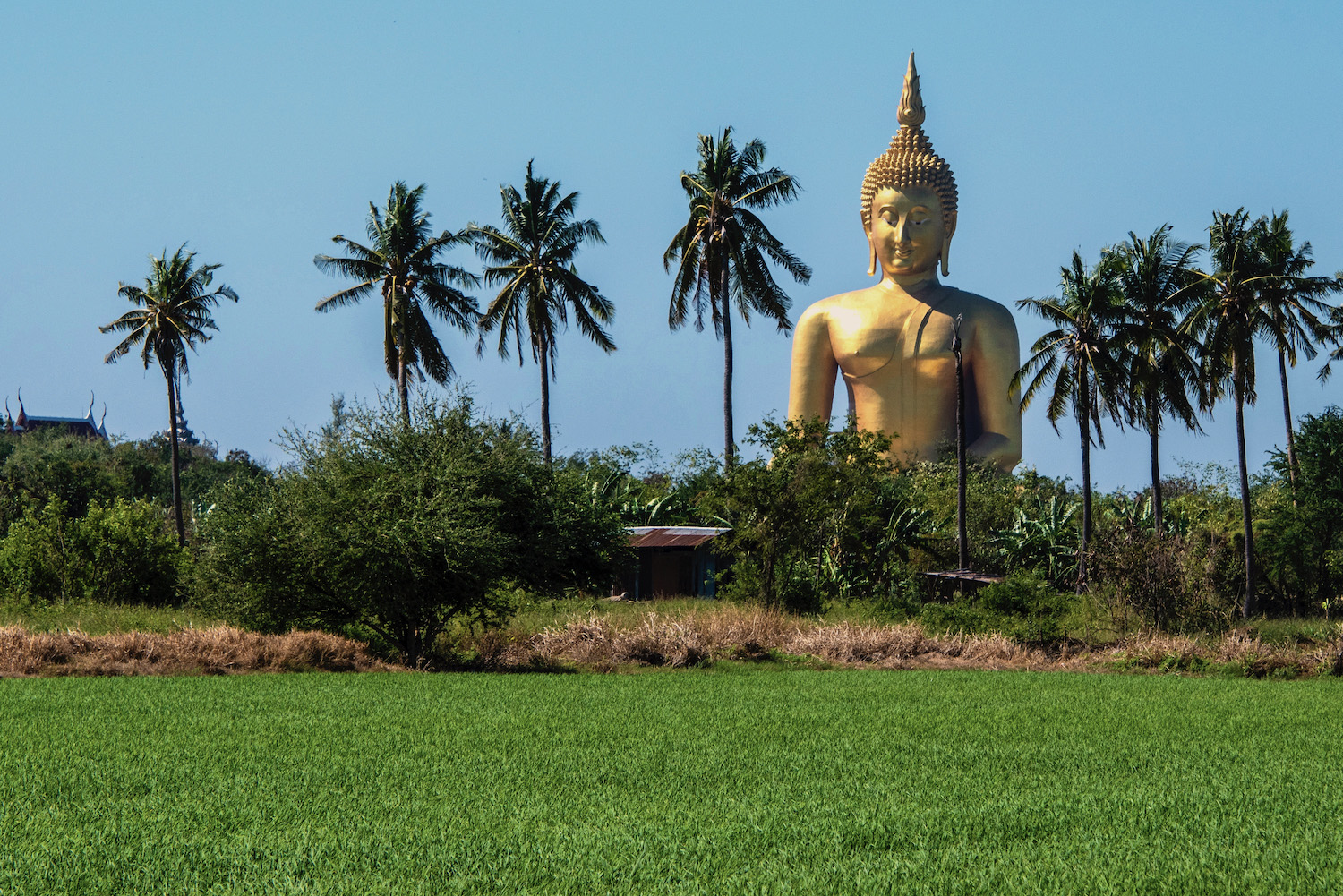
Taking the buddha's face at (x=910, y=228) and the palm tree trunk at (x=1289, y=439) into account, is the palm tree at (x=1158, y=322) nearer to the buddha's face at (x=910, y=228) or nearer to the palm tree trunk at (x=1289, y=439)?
the palm tree trunk at (x=1289, y=439)

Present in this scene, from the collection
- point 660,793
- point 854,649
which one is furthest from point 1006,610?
point 660,793

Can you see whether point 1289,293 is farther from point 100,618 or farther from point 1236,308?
point 100,618

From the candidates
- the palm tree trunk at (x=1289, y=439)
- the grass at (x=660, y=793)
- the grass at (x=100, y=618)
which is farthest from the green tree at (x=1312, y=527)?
the grass at (x=100, y=618)

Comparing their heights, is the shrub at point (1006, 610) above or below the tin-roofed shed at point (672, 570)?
below

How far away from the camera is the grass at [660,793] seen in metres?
7.84

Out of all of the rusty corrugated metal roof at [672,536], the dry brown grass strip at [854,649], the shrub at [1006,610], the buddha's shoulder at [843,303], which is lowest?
the dry brown grass strip at [854,649]

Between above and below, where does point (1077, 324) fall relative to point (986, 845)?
above

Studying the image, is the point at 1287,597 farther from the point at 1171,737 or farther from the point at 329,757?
the point at 329,757

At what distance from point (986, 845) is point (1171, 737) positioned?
6101 mm

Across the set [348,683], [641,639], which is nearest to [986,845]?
[348,683]

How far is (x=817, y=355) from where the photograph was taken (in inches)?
2050

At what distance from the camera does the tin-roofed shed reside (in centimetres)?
3619

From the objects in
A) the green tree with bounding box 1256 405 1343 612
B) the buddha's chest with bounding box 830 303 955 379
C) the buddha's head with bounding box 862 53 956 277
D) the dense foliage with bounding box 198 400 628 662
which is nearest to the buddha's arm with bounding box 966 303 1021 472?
the buddha's chest with bounding box 830 303 955 379

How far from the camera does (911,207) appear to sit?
50031 mm
